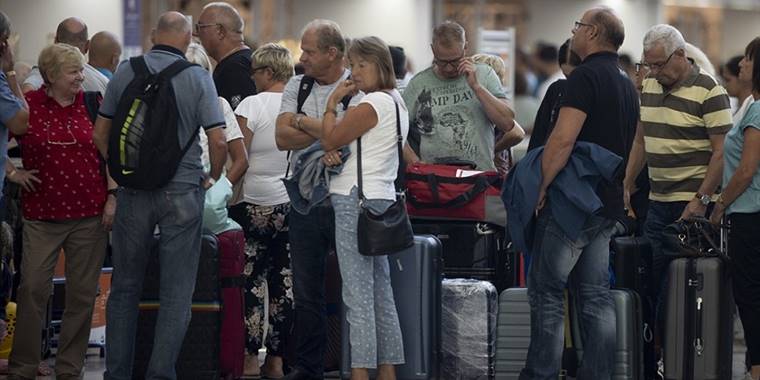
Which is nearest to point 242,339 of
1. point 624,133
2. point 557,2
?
point 624,133

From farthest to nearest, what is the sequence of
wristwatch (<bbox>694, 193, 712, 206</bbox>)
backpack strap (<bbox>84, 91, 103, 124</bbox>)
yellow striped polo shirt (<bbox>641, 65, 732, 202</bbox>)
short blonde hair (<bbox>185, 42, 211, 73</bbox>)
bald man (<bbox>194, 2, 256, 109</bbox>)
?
bald man (<bbox>194, 2, 256, 109</bbox>) < short blonde hair (<bbox>185, 42, 211, 73</bbox>) < yellow striped polo shirt (<bbox>641, 65, 732, 202</bbox>) < wristwatch (<bbox>694, 193, 712, 206</bbox>) < backpack strap (<bbox>84, 91, 103, 124</bbox>)

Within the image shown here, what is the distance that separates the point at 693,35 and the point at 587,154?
2830 cm

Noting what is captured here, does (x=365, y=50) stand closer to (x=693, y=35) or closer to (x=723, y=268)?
(x=723, y=268)

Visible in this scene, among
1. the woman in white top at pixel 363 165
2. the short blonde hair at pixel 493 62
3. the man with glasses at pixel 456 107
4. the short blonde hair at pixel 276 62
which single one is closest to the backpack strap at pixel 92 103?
the short blonde hair at pixel 276 62

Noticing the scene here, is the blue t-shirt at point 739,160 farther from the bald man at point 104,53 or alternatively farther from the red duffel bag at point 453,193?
the bald man at point 104,53

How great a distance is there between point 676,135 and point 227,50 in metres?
2.53

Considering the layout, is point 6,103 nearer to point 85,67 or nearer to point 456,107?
point 85,67

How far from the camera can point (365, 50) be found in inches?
281

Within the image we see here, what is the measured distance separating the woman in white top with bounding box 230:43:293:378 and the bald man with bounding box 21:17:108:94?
0.96m

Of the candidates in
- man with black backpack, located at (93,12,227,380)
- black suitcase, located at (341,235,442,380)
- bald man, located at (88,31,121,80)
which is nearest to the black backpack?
man with black backpack, located at (93,12,227,380)

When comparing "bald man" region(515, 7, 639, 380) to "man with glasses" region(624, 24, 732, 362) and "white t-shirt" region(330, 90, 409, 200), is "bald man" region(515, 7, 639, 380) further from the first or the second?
"man with glasses" region(624, 24, 732, 362)

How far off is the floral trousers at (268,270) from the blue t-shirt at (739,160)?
228 cm

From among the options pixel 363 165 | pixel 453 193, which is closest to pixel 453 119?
pixel 453 193

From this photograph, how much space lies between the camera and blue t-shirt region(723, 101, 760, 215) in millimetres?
7562
